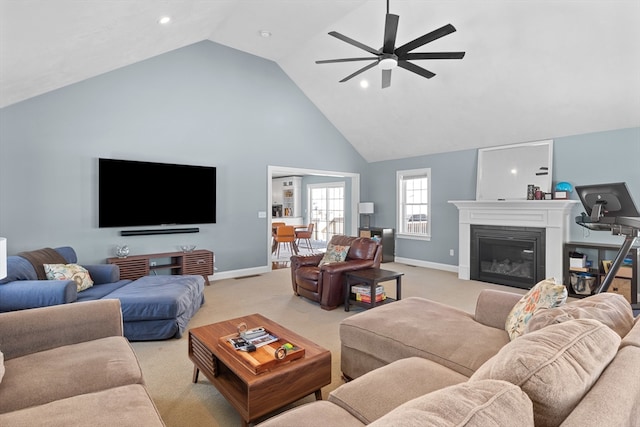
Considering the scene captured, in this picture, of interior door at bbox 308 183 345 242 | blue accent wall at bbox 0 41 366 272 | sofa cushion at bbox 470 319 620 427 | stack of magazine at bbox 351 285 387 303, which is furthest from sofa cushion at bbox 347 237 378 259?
interior door at bbox 308 183 345 242

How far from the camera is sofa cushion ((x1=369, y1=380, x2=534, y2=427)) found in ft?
2.44

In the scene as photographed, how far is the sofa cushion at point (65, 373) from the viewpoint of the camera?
1504mm

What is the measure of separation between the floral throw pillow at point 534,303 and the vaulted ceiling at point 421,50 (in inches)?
132

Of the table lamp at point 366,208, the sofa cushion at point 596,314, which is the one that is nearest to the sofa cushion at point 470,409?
the sofa cushion at point 596,314

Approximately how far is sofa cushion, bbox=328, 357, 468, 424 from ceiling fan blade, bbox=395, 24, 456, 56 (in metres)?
2.73

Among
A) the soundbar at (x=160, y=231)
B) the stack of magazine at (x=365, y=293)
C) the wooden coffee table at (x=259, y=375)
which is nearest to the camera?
the wooden coffee table at (x=259, y=375)

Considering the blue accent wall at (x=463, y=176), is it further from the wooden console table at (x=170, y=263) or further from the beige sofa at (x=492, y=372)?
the wooden console table at (x=170, y=263)

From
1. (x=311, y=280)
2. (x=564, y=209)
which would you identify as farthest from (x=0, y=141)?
(x=564, y=209)

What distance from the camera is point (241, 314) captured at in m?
4.04

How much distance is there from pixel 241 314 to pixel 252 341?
6.34ft

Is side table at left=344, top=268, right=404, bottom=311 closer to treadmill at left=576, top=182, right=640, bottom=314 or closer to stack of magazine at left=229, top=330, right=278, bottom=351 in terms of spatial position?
stack of magazine at left=229, top=330, right=278, bottom=351

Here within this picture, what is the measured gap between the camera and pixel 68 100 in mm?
4539

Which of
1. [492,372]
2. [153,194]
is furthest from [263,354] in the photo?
[153,194]

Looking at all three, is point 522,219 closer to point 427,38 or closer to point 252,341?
point 427,38
